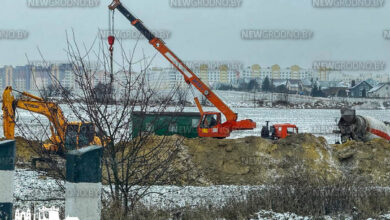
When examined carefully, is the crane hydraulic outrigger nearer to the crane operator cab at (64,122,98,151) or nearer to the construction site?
the construction site

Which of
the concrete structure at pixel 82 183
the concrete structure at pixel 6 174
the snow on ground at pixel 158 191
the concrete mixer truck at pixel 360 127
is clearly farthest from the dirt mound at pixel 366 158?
the concrete structure at pixel 82 183

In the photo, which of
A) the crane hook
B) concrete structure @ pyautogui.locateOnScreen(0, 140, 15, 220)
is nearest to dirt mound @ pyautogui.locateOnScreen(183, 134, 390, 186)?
the crane hook

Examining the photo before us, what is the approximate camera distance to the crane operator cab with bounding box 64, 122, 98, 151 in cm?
830

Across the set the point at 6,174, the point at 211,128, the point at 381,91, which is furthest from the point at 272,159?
the point at 381,91

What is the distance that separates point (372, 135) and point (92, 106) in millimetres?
20815

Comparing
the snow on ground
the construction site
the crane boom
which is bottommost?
the snow on ground

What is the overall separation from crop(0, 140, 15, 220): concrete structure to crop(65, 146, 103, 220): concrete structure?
829mm

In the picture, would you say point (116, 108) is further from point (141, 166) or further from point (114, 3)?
point (114, 3)

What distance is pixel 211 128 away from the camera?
2588 centimetres

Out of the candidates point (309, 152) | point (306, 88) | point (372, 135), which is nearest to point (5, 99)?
point (309, 152)

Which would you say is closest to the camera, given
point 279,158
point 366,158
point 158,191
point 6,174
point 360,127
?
point 6,174

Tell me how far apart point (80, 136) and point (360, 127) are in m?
19.6

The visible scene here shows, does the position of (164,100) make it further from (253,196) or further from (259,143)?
(259,143)

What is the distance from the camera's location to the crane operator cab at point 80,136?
27.2ft
